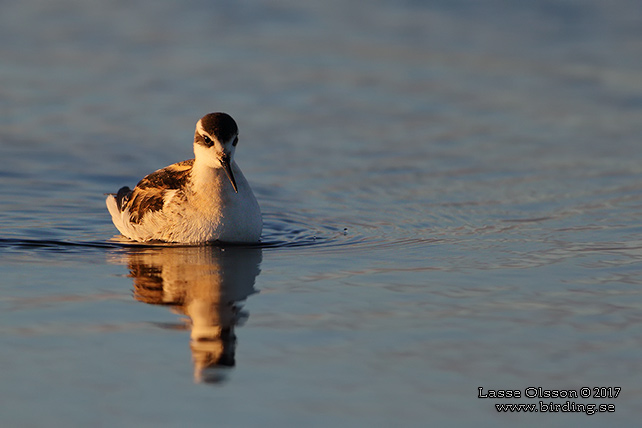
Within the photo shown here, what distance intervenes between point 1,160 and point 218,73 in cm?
495

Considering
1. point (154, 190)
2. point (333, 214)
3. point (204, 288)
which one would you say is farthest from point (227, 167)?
point (204, 288)

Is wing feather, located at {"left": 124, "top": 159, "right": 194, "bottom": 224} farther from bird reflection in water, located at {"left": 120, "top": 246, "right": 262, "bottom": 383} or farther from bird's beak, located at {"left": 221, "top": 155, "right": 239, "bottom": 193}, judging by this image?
bird's beak, located at {"left": 221, "top": 155, "right": 239, "bottom": 193}

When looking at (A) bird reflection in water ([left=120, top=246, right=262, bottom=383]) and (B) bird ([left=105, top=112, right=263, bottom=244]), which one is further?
(B) bird ([left=105, top=112, right=263, bottom=244])

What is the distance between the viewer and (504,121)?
15805 mm

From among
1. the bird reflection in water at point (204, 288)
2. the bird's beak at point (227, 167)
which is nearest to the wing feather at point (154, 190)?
the bird reflection in water at point (204, 288)

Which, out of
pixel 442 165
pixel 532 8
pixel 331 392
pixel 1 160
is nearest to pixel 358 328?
pixel 331 392

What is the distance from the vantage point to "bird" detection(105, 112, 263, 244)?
1093 centimetres

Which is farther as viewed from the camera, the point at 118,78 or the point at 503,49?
the point at 503,49

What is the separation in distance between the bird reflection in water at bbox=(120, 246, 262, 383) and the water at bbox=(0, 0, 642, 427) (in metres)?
0.03

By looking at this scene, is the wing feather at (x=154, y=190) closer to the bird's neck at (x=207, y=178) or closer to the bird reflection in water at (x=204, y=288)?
the bird's neck at (x=207, y=178)

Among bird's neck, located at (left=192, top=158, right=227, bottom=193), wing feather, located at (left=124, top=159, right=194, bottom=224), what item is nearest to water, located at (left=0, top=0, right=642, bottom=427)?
wing feather, located at (left=124, top=159, right=194, bottom=224)

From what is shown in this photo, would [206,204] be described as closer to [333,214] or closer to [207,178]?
[207,178]

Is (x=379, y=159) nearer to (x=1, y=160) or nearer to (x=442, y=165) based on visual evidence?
(x=442, y=165)

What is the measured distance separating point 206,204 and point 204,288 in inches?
76.2
